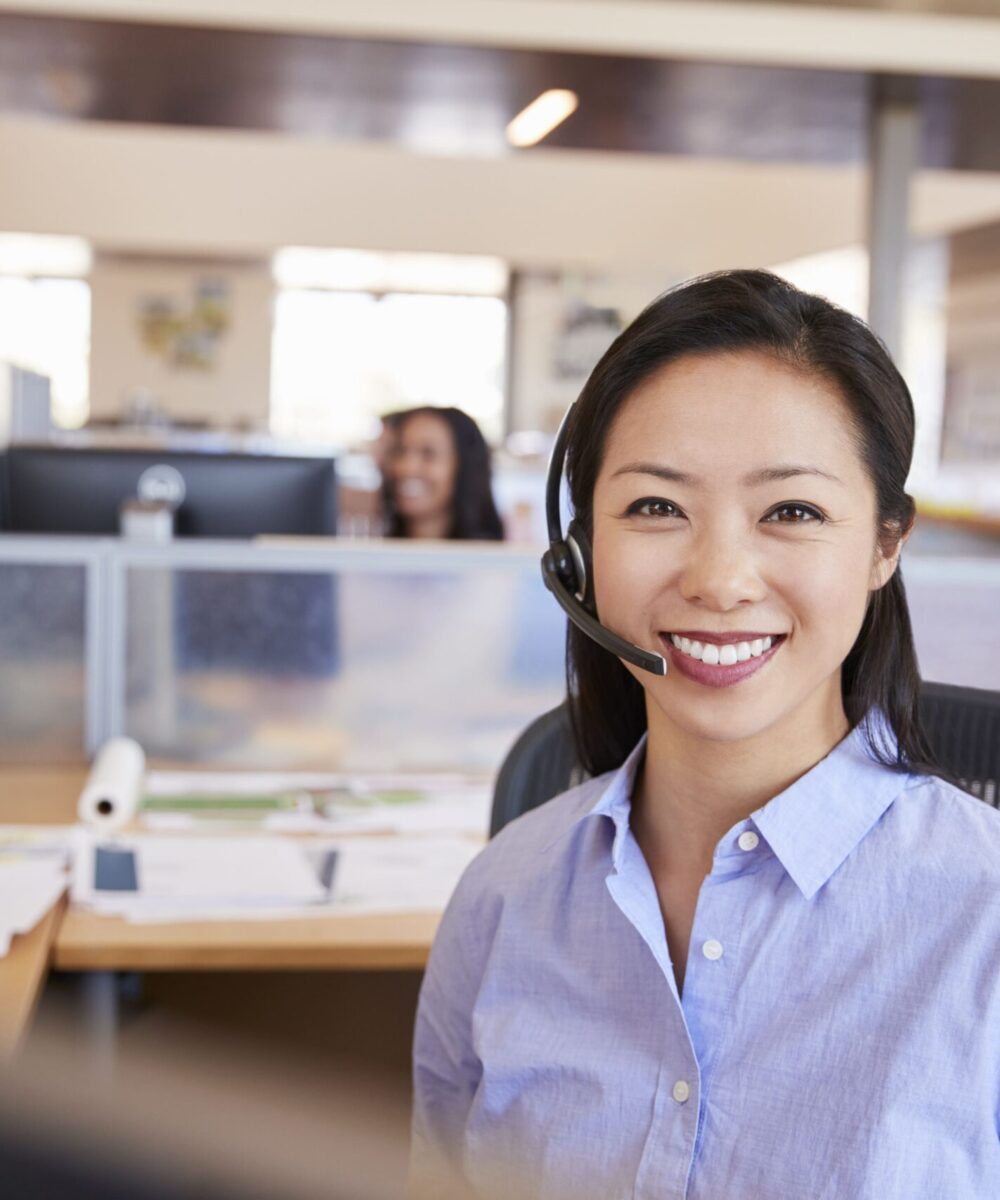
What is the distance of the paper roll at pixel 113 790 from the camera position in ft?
6.17

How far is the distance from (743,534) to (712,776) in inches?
6.5

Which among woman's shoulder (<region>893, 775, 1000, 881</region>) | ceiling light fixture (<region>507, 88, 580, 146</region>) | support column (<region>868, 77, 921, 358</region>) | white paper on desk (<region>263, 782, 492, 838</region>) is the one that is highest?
ceiling light fixture (<region>507, 88, 580, 146</region>)

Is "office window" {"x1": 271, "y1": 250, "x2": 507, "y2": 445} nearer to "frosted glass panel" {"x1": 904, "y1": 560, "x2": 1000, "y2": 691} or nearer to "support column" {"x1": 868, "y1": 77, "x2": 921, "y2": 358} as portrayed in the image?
"support column" {"x1": 868, "y1": 77, "x2": 921, "y2": 358}

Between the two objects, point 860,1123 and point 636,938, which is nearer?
point 860,1123

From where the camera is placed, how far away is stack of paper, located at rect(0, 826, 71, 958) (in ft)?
5.02

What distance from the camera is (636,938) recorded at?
0.90m

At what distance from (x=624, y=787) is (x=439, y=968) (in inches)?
7.5

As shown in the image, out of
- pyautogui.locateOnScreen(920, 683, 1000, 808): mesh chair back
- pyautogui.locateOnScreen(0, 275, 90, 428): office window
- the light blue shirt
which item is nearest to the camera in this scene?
the light blue shirt

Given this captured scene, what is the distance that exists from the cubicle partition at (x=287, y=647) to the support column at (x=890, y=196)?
218 centimetres

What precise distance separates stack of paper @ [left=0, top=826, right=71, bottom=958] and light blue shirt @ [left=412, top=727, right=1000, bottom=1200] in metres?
0.73

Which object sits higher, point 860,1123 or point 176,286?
point 176,286

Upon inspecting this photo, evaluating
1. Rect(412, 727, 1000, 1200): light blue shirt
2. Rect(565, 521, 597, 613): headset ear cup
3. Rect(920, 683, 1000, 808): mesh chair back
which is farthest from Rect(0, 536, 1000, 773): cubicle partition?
Rect(412, 727, 1000, 1200): light blue shirt

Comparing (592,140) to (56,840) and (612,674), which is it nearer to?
(56,840)

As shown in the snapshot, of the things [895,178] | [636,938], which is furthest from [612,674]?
[895,178]
